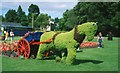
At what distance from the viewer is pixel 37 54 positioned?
1598cm

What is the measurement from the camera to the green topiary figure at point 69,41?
1323cm

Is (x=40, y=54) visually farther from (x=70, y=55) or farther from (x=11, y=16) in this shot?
(x=11, y=16)

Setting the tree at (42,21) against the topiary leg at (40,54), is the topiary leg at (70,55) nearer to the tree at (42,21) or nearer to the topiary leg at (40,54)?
the topiary leg at (40,54)

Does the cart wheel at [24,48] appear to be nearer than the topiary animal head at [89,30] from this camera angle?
No

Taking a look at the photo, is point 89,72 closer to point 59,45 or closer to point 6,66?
point 59,45

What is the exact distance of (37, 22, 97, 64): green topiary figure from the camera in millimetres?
13234

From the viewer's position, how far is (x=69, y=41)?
13.6 m

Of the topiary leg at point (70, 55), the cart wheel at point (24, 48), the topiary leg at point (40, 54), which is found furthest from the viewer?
the cart wheel at point (24, 48)

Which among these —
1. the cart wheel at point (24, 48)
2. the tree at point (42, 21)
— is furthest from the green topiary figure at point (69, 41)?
the tree at point (42, 21)

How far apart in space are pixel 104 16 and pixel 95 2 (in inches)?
161

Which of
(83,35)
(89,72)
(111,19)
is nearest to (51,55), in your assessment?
(83,35)

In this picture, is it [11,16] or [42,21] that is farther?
[11,16]

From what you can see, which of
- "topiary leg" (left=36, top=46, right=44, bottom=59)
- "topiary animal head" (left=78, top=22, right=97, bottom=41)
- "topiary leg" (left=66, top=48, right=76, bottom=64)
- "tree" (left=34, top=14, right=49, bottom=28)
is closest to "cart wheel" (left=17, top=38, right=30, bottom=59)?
"topiary leg" (left=36, top=46, right=44, bottom=59)

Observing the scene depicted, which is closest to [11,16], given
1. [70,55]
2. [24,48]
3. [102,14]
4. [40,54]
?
[102,14]
